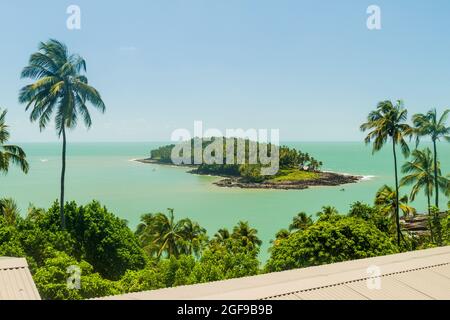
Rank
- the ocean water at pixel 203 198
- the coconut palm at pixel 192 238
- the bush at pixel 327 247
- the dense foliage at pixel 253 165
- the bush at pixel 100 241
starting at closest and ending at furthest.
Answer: the bush at pixel 327 247, the bush at pixel 100 241, the coconut palm at pixel 192 238, the ocean water at pixel 203 198, the dense foliage at pixel 253 165

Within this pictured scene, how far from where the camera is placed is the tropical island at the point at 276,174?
93225 millimetres

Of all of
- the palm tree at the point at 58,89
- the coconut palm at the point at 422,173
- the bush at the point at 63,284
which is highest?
the palm tree at the point at 58,89

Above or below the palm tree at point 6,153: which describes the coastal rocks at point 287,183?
below

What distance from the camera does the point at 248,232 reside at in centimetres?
3712

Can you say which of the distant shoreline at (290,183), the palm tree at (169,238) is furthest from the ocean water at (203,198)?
the palm tree at (169,238)

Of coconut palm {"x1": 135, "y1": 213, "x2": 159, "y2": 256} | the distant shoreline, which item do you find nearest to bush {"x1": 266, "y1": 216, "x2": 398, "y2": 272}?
coconut palm {"x1": 135, "y1": 213, "x2": 159, "y2": 256}

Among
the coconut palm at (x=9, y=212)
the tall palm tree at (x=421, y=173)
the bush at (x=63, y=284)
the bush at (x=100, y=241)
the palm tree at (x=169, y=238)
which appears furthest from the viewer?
the tall palm tree at (x=421, y=173)

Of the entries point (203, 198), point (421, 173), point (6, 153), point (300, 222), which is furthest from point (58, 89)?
point (203, 198)

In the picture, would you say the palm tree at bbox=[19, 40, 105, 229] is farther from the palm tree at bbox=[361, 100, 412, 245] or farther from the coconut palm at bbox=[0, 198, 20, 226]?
the palm tree at bbox=[361, 100, 412, 245]

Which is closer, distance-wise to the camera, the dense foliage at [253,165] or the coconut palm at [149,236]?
the coconut palm at [149,236]

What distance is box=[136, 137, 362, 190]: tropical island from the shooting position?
93225mm

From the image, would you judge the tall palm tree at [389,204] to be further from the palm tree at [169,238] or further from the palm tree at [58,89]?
the palm tree at [58,89]
